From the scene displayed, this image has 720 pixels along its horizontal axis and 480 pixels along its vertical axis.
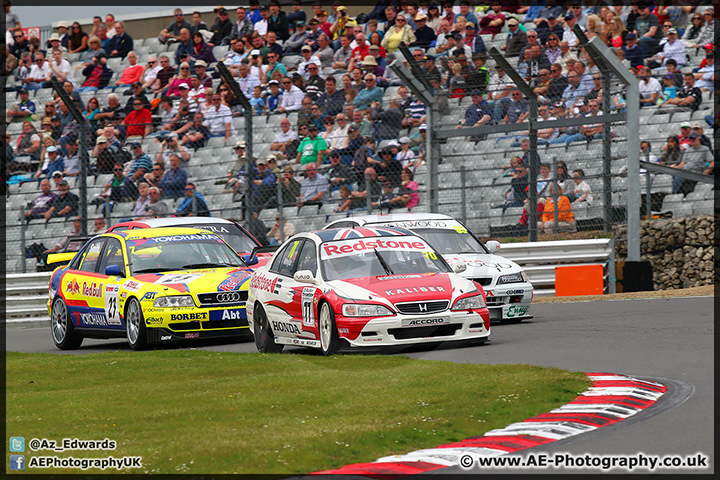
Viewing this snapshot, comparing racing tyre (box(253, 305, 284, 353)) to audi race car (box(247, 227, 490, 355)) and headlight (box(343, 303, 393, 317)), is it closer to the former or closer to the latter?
audi race car (box(247, 227, 490, 355))

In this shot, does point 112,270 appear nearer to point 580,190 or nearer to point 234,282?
point 234,282

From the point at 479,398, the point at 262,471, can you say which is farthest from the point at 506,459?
the point at 479,398

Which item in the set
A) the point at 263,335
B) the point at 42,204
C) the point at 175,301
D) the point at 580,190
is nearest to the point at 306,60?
the point at 42,204

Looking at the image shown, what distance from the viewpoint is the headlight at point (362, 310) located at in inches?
422

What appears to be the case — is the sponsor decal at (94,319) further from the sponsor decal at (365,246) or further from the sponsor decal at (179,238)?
the sponsor decal at (365,246)

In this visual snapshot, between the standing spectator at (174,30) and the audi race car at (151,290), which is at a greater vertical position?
the standing spectator at (174,30)

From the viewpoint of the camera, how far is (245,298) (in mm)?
13438

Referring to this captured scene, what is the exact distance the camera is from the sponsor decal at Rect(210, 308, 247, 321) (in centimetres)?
1327

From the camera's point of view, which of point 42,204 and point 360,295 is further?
point 42,204

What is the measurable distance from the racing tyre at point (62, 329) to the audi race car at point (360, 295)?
3300 millimetres

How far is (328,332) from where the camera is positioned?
35.9 ft

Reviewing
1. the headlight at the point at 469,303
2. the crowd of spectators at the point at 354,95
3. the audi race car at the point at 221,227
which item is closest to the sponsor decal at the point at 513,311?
the headlight at the point at 469,303

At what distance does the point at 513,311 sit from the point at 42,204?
39.3ft

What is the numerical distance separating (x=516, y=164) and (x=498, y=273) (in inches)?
184
